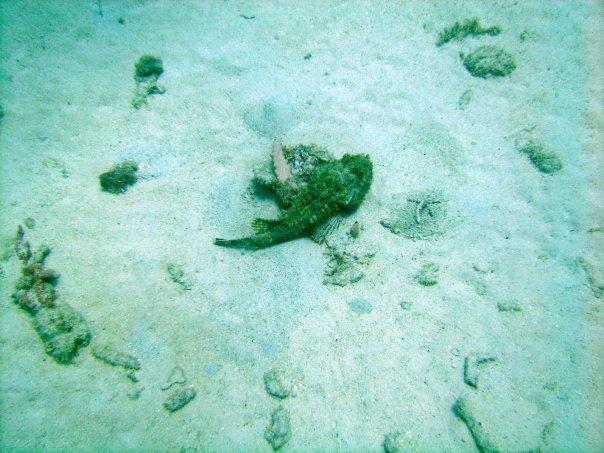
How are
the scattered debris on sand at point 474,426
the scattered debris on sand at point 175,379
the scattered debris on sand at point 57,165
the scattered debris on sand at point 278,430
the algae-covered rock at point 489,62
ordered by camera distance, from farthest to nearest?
the algae-covered rock at point 489,62 → the scattered debris on sand at point 57,165 → the scattered debris on sand at point 175,379 → the scattered debris on sand at point 278,430 → the scattered debris on sand at point 474,426

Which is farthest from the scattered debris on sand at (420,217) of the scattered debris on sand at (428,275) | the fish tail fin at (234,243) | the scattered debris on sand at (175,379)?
the scattered debris on sand at (175,379)

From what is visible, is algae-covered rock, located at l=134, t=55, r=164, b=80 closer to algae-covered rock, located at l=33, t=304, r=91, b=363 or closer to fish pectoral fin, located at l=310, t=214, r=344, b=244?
algae-covered rock, located at l=33, t=304, r=91, b=363

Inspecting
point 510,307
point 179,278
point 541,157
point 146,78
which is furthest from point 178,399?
point 541,157

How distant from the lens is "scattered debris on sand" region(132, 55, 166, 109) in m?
5.88

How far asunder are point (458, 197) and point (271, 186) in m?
3.17

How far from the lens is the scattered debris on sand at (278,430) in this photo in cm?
337

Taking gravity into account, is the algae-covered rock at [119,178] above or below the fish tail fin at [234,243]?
below

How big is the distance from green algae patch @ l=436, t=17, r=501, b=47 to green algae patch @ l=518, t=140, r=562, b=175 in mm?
2980

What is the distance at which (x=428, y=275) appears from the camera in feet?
13.9

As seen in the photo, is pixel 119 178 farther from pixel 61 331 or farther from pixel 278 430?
pixel 278 430

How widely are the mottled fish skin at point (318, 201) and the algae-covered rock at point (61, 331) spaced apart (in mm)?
2077

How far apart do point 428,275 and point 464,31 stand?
5.74 metres

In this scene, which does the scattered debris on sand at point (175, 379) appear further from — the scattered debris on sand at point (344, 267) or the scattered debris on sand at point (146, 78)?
the scattered debris on sand at point (146, 78)

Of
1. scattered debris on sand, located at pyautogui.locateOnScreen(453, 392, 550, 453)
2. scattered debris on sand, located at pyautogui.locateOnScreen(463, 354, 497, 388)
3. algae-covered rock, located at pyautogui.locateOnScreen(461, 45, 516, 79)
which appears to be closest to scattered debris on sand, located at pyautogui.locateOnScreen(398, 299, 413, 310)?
scattered debris on sand, located at pyautogui.locateOnScreen(463, 354, 497, 388)
